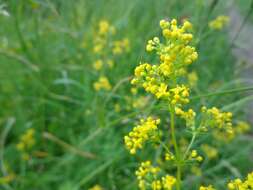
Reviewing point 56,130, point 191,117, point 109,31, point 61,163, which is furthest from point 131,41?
point 191,117

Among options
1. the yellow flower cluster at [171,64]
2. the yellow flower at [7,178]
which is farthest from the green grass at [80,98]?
the yellow flower cluster at [171,64]

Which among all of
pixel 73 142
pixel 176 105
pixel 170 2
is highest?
pixel 170 2

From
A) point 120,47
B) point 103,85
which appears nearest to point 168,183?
point 103,85

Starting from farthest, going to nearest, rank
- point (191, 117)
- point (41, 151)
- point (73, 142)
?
point (41, 151)
point (73, 142)
point (191, 117)

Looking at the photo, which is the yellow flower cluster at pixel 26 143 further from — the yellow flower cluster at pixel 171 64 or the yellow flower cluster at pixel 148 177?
the yellow flower cluster at pixel 171 64

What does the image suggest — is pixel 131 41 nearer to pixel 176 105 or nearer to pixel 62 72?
pixel 62 72

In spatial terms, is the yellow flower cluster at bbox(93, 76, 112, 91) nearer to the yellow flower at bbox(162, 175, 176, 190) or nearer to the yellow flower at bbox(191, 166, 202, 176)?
the yellow flower at bbox(191, 166, 202, 176)

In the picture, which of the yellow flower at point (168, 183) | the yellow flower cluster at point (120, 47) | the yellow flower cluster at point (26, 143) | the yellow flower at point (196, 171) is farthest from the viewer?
the yellow flower cluster at point (120, 47)
